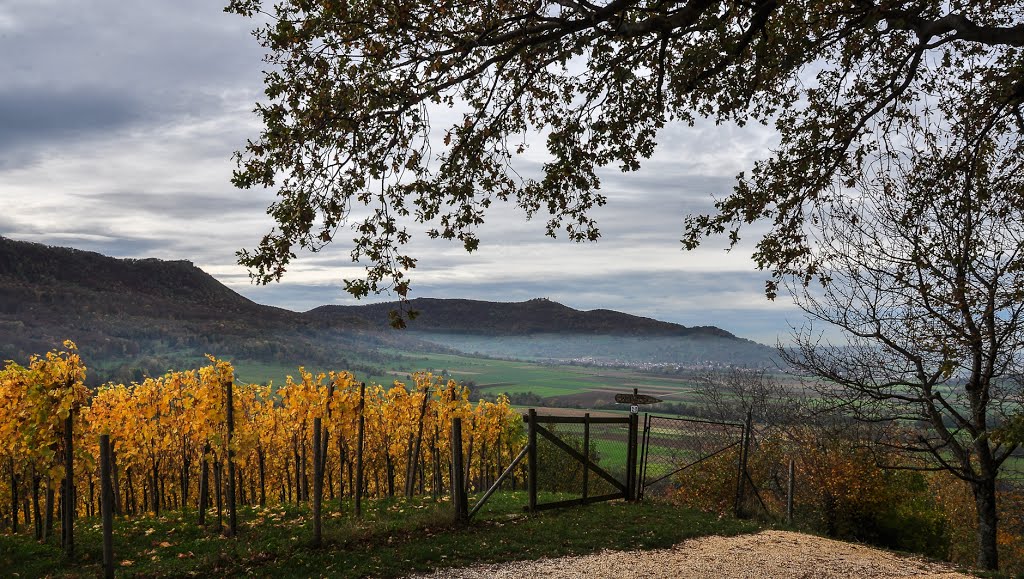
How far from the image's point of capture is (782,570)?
9039 millimetres

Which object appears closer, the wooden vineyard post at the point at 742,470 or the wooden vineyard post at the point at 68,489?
the wooden vineyard post at the point at 68,489

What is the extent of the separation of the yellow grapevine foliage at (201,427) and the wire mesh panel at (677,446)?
4804mm

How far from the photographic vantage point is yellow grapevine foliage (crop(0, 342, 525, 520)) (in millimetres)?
9383

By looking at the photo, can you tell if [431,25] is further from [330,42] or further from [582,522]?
[582,522]

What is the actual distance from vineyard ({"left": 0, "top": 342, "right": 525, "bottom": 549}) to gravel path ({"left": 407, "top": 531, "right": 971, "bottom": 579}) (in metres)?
3.23

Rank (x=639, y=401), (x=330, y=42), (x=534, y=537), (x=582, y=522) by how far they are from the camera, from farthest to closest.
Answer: (x=639, y=401), (x=582, y=522), (x=534, y=537), (x=330, y=42)

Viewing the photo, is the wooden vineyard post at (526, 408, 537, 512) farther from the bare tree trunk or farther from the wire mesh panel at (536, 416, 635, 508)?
the bare tree trunk

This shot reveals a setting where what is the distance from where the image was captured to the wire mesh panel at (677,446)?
52.0 ft

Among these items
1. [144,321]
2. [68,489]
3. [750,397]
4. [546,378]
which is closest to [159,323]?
[144,321]

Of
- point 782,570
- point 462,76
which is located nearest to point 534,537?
point 782,570

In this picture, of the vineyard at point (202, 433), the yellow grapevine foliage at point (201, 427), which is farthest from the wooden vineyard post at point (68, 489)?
the yellow grapevine foliage at point (201, 427)

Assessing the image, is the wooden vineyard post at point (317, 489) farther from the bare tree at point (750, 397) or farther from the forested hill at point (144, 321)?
the forested hill at point (144, 321)

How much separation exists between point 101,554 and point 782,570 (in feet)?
32.6

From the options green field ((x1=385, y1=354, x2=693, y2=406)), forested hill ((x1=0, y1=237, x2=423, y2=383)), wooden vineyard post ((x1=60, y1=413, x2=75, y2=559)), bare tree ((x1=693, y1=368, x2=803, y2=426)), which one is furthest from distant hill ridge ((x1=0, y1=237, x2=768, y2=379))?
wooden vineyard post ((x1=60, y1=413, x2=75, y2=559))
